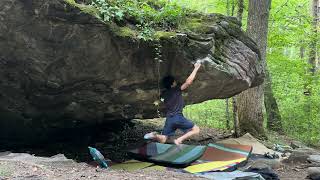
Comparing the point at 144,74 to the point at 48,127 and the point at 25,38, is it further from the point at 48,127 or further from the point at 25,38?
the point at 48,127

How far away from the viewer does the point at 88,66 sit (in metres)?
8.00

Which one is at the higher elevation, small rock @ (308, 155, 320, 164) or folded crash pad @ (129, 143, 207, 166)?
folded crash pad @ (129, 143, 207, 166)

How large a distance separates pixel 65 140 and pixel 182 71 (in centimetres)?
470

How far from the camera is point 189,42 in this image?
8.75 metres

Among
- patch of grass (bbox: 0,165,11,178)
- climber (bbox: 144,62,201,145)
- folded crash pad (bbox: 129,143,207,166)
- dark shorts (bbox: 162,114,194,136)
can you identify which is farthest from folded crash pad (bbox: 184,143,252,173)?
patch of grass (bbox: 0,165,11,178)

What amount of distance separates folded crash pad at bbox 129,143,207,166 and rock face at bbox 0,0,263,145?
1573 mm

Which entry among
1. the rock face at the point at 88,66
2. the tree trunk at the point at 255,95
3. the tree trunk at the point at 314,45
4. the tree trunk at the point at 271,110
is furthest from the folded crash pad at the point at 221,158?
the tree trunk at the point at 314,45

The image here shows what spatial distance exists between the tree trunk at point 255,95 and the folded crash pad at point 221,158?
11.6ft

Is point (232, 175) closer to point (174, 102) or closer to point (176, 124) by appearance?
point (176, 124)

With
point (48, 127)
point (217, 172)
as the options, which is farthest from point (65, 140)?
point (217, 172)

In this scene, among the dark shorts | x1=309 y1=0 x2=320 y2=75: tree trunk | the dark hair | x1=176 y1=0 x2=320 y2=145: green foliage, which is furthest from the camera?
x1=309 y1=0 x2=320 y2=75: tree trunk

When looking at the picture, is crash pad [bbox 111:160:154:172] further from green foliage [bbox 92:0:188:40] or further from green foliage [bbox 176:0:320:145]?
green foliage [bbox 176:0:320:145]

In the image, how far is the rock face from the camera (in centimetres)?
707

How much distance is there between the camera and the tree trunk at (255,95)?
498 inches
